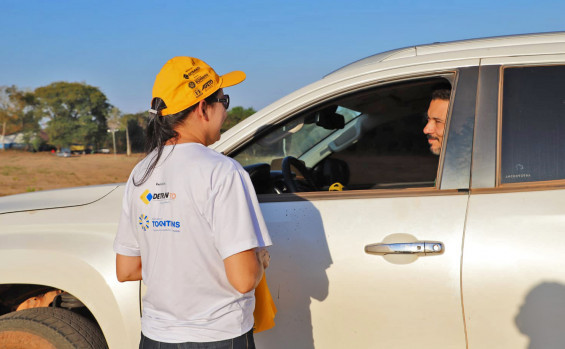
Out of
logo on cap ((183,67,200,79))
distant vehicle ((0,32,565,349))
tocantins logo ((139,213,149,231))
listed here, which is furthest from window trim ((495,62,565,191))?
tocantins logo ((139,213,149,231))

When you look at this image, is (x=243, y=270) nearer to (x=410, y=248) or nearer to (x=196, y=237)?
(x=196, y=237)

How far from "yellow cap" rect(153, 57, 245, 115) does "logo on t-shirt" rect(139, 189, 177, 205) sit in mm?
260

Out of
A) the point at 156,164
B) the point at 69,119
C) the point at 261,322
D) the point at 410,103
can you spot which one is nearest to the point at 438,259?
the point at 261,322

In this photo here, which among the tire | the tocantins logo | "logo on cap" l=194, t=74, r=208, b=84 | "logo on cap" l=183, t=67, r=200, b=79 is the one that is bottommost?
the tire

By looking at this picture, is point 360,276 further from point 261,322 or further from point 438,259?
point 261,322

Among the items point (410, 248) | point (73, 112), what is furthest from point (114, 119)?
point (410, 248)

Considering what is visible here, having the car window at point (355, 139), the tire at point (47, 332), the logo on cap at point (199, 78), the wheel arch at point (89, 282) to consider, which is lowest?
the tire at point (47, 332)

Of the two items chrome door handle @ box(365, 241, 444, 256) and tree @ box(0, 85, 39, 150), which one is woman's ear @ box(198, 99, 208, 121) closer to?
chrome door handle @ box(365, 241, 444, 256)

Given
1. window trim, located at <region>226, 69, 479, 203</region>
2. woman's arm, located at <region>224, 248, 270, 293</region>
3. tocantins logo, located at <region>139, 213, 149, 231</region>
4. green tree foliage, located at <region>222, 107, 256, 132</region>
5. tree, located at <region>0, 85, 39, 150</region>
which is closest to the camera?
woman's arm, located at <region>224, 248, 270, 293</region>

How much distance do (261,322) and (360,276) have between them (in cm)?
46

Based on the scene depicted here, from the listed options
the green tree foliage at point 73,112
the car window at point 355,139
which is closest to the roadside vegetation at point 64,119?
the green tree foliage at point 73,112

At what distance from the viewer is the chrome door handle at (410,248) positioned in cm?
210

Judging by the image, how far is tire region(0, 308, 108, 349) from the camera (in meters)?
2.47

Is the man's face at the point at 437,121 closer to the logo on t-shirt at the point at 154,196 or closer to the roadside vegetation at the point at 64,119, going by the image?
the logo on t-shirt at the point at 154,196
